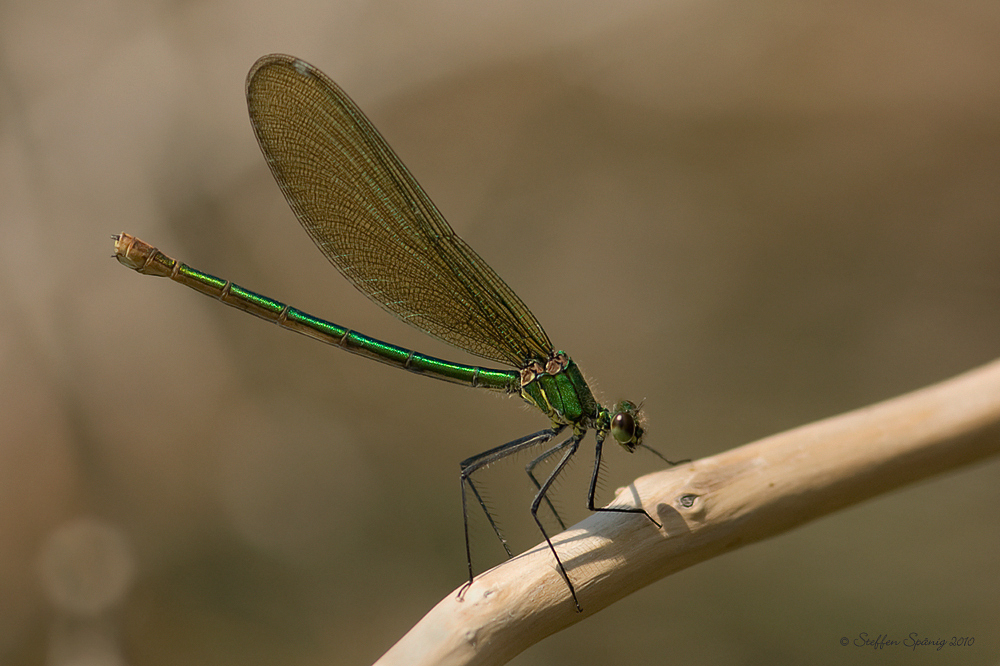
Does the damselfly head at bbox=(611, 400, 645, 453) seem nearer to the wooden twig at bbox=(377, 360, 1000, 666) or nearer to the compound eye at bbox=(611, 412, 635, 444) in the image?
the compound eye at bbox=(611, 412, 635, 444)

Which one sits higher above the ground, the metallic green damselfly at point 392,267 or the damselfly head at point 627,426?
the metallic green damselfly at point 392,267

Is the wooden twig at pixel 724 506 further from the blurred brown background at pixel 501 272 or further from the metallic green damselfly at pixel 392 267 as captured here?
the blurred brown background at pixel 501 272

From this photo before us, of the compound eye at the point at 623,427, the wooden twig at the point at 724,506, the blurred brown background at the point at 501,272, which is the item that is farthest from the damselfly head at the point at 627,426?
the blurred brown background at the point at 501,272

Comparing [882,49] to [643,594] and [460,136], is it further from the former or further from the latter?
[643,594]

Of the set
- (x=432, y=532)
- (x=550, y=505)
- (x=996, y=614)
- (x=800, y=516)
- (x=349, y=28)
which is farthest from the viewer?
(x=432, y=532)

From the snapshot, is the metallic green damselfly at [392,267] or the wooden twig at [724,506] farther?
the metallic green damselfly at [392,267]

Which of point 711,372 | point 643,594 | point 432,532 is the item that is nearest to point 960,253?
point 711,372

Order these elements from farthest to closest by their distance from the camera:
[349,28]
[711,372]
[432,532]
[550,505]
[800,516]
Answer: [711,372] → [432,532] → [349,28] → [550,505] → [800,516]
